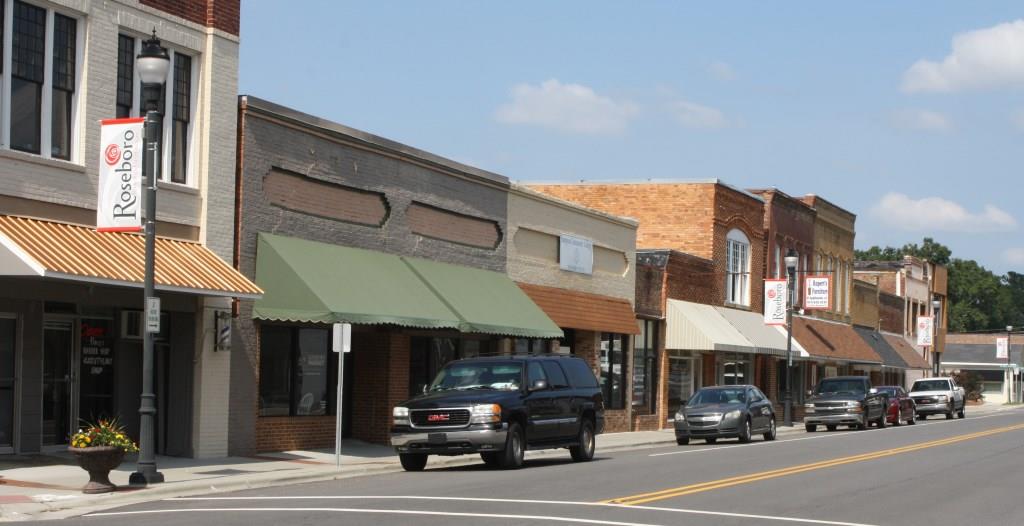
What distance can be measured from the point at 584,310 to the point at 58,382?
58.3 ft

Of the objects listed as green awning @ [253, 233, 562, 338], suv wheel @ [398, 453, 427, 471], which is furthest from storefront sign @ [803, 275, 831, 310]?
suv wheel @ [398, 453, 427, 471]

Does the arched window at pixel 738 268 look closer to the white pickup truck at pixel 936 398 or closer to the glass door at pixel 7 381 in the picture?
the white pickup truck at pixel 936 398

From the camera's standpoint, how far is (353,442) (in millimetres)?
28594

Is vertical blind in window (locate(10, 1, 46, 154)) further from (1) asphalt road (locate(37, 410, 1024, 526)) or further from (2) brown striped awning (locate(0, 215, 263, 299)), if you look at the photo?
(1) asphalt road (locate(37, 410, 1024, 526))

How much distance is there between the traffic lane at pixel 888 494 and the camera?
16.3 metres

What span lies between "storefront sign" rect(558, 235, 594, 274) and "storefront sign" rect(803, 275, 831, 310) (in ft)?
60.8

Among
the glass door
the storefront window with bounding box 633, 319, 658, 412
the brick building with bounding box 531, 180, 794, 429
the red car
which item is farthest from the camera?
the red car

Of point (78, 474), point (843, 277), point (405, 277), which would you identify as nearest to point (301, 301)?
point (405, 277)

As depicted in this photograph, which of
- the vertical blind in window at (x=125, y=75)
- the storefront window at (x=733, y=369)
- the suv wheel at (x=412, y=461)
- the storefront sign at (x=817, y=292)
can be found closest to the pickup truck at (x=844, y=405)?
the storefront window at (x=733, y=369)

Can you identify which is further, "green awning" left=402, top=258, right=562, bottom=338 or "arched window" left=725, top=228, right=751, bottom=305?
"arched window" left=725, top=228, right=751, bottom=305

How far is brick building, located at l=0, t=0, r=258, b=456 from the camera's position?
2003cm

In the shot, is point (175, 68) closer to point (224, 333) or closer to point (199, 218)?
point (199, 218)

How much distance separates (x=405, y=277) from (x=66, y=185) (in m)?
8.82

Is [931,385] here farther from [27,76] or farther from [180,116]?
[27,76]
